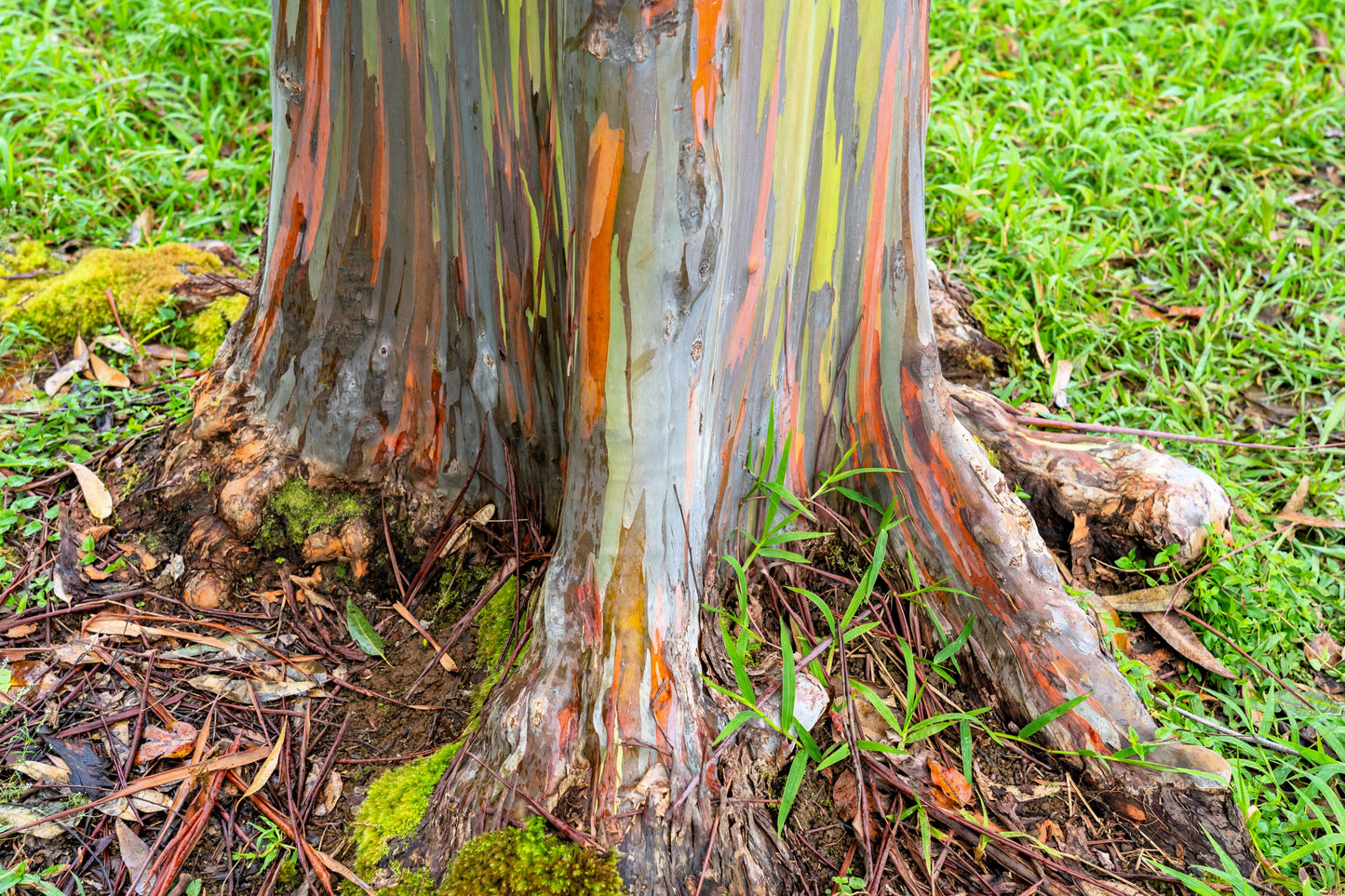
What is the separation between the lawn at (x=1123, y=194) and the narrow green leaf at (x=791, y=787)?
1.03 meters

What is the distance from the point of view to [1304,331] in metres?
3.45

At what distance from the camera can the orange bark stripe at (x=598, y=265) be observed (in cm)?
150

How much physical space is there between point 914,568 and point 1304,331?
2.34 m

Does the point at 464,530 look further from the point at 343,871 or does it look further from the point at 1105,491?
the point at 1105,491

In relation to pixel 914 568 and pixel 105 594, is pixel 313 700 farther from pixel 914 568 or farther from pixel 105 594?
pixel 914 568

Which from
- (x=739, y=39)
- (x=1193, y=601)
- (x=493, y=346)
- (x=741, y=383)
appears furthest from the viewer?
(x=1193, y=601)

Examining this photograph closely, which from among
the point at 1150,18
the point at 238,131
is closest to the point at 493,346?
the point at 238,131

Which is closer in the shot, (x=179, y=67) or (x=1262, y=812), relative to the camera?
(x=1262, y=812)

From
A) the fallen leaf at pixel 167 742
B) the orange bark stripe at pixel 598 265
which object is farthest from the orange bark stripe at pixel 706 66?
the fallen leaf at pixel 167 742

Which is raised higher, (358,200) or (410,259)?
(358,200)

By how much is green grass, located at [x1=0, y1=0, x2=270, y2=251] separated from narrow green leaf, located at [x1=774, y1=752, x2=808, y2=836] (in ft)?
9.53

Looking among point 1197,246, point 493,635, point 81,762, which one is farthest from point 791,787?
point 1197,246

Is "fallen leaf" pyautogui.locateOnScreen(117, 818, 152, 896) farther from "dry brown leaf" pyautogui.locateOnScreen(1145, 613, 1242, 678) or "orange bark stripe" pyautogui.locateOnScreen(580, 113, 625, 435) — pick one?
"dry brown leaf" pyautogui.locateOnScreen(1145, 613, 1242, 678)

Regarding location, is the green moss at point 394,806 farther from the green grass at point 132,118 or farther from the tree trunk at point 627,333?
the green grass at point 132,118
